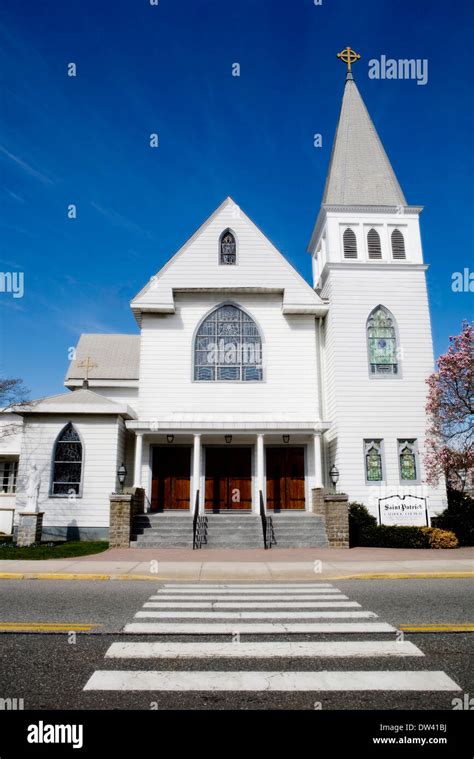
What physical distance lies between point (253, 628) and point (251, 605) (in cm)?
158

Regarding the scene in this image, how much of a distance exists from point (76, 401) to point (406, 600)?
1494 cm

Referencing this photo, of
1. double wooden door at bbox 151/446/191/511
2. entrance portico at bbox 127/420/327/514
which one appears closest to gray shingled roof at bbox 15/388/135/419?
entrance portico at bbox 127/420/327/514

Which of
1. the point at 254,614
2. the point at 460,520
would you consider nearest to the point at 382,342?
the point at 460,520

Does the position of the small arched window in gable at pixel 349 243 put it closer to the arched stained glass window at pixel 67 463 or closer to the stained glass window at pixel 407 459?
the stained glass window at pixel 407 459

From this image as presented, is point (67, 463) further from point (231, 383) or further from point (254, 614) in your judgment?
point (254, 614)

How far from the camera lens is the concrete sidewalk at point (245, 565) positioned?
36.0 ft

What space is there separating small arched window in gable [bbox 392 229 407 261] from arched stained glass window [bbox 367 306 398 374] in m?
2.52

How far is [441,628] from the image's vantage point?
661 centimetres

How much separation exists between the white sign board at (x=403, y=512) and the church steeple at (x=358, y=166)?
12.4 meters

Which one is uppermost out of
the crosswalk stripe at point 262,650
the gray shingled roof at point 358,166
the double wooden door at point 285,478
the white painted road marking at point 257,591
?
the gray shingled roof at point 358,166

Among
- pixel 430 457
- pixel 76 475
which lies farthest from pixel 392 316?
pixel 76 475

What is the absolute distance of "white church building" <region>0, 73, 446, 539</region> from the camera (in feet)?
64.0

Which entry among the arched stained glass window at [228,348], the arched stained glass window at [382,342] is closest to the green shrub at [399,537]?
the arched stained glass window at [382,342]

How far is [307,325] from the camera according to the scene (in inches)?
869
